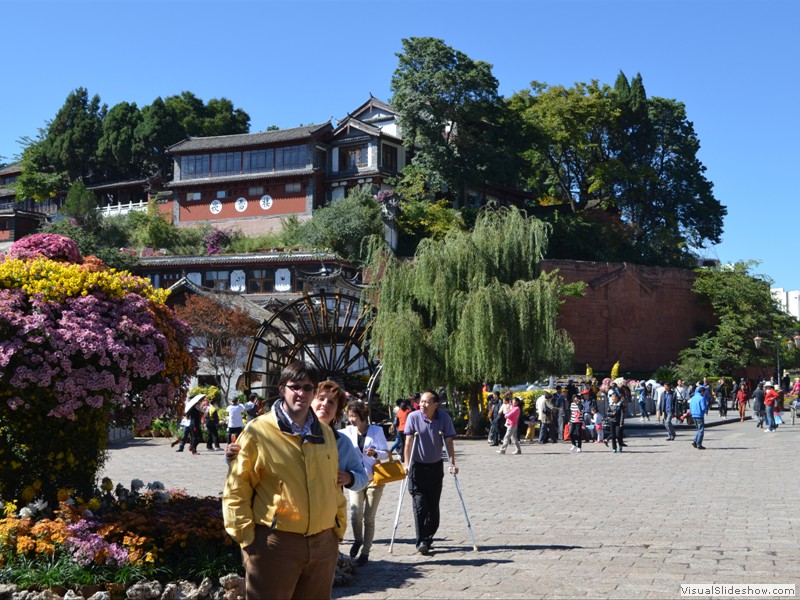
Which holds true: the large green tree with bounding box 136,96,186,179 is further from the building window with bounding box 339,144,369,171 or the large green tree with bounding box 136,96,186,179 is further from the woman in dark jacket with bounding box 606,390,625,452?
the woman in dark jacket with bounding box 606,390,625,452

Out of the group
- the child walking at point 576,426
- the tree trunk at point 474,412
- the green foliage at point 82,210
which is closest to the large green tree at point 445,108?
the green foliage at point 82,210

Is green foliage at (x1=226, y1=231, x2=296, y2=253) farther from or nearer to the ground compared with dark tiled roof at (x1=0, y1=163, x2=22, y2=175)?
nearer to the ground

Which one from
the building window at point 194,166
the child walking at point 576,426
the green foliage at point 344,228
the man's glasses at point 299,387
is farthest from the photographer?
the building window at point 194,166

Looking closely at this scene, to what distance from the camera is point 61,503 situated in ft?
26.3

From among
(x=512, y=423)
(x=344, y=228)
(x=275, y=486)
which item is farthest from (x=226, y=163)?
(x=275, y=486)

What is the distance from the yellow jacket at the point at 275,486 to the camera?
16.2ft

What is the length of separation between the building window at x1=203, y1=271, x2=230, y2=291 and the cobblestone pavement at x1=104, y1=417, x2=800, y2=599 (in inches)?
1240

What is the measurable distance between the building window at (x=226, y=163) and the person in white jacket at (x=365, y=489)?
50.8 m

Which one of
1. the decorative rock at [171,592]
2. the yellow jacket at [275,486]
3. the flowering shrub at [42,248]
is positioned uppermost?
the flowering shrub at [42,248]

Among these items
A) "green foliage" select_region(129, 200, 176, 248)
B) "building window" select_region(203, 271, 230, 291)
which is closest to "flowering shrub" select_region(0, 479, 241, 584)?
"building window" select_region(203, 271, 230, 291)

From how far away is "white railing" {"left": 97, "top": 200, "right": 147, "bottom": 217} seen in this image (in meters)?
62.7

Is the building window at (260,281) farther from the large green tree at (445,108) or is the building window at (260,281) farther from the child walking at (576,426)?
the child walking at (576,426)

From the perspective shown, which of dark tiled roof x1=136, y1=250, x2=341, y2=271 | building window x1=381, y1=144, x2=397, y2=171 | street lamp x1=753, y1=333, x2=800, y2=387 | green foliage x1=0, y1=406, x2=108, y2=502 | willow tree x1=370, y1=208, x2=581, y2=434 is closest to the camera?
green foliage x1=0, y1=406, x2=108, y2=502

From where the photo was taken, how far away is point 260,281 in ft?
170
